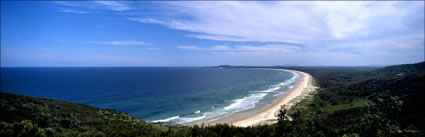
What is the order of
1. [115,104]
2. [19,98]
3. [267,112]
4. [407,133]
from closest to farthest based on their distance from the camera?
[407,133] < [19,98] < [267,112] < [115,104]

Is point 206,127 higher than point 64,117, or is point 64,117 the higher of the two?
point 206,127

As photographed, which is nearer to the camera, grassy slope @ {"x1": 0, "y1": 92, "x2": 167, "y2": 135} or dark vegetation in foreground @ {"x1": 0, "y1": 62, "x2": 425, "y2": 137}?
dark vegetation in foreground @ {"x1": 0, "y1": 62, "x2": 425, "y2": 137}

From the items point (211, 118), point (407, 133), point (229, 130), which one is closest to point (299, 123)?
point (229, 130)

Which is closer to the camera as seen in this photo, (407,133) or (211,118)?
(407,133)

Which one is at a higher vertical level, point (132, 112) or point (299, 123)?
point (299, 123)

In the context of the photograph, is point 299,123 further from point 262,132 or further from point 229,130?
point 229,130

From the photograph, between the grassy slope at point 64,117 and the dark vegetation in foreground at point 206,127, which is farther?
the grassy slope at point 64,117

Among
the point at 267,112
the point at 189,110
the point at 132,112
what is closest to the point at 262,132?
the point at 267,112

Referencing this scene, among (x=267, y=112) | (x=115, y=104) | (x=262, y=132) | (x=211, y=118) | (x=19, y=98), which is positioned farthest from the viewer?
(x=115, y=104)

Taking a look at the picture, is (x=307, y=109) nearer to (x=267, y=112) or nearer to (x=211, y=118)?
(x=267, y=112)

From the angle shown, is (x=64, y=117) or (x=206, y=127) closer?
(x=206, y=127)
